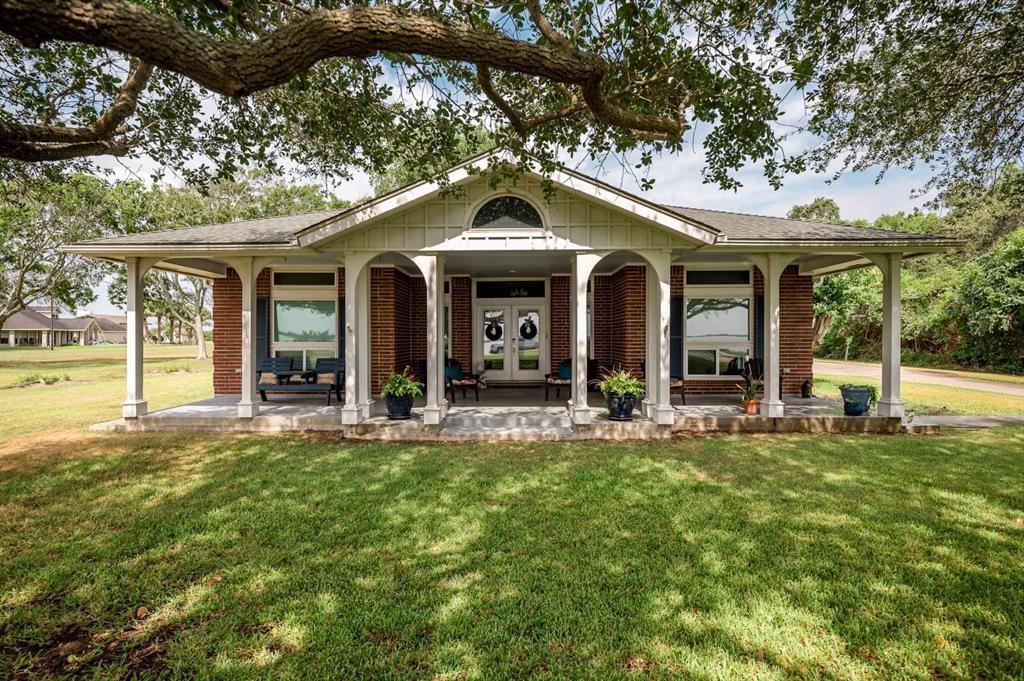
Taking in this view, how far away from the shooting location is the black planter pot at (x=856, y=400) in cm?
841

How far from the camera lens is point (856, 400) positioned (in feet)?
27.7

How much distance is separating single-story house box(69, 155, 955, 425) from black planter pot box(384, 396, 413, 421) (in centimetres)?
41

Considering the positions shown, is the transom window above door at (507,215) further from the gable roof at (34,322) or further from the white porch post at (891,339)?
the gable roof at (34,322)

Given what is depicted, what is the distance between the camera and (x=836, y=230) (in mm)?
8906

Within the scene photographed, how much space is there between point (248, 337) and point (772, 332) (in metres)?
9.35

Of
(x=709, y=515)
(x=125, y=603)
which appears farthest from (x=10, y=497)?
(x=709, y=515)

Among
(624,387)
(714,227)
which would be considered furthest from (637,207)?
(624,387)

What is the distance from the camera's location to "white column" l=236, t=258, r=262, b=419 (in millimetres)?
8336

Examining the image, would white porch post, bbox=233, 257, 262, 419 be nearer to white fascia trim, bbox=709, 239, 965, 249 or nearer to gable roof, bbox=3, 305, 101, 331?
white fascia trim, bbox=709, 239, 965, 249

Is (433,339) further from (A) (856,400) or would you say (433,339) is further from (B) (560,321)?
(A) (856,400)

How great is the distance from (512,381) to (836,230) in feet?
26.8

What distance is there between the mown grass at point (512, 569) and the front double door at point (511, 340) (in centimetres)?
685

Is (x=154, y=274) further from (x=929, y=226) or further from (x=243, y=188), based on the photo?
(x=929, y=226)

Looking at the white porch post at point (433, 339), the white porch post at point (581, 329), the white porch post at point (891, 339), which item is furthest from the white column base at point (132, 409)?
the white porch post at point (891, 339)
